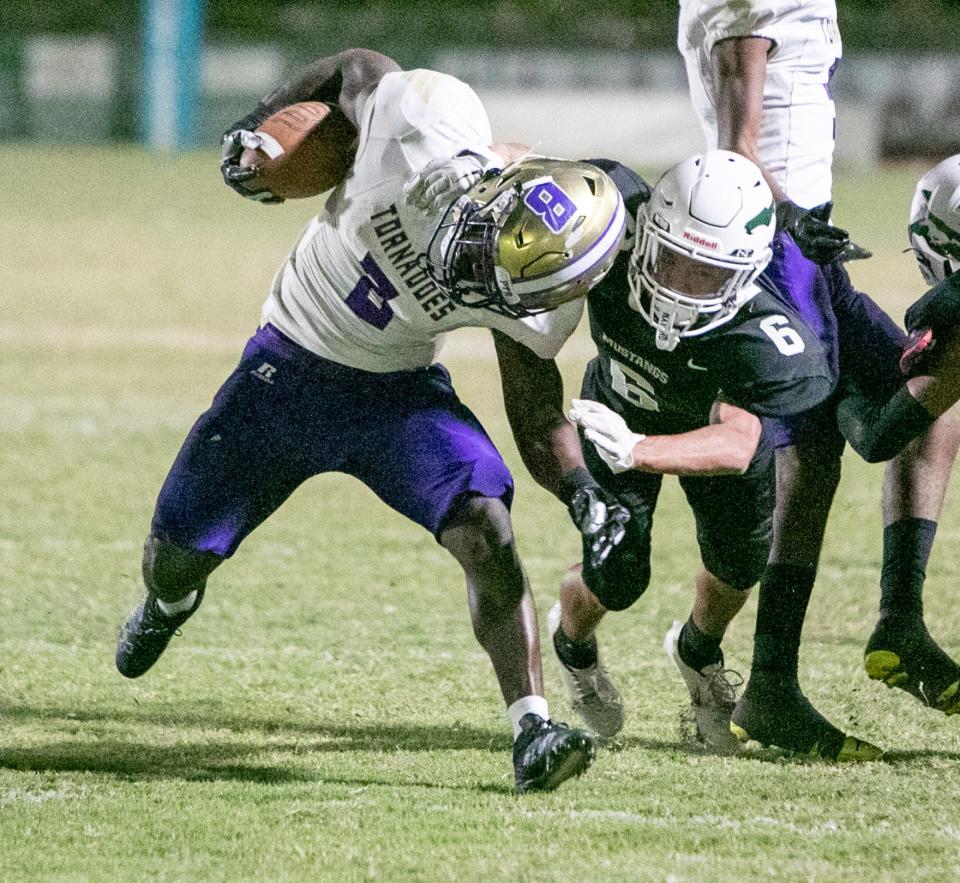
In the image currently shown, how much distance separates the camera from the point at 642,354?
13.8 ft

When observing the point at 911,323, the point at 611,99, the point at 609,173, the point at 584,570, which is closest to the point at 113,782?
the point at 584,570

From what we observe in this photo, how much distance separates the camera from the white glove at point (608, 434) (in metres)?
3.81

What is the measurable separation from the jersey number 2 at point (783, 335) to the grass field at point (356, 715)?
1.10 meters

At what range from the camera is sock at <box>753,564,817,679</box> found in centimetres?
461

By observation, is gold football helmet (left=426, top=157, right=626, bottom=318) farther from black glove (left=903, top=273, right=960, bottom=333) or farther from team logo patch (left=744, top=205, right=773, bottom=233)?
black glove (left=903, top=273, right=960, bottom=333)

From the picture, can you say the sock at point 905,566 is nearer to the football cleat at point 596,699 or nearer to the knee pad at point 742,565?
the knee pad at point 742,565

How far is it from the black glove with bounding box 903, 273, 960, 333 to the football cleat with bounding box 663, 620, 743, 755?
45.1 inches

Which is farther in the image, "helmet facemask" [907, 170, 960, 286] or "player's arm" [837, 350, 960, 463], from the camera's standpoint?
"helmet facemask" [907, 170, 960, 286]

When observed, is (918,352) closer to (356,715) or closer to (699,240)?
(699,240)

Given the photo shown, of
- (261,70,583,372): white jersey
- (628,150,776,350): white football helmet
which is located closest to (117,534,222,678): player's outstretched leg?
(261,70,583,372): white jersey

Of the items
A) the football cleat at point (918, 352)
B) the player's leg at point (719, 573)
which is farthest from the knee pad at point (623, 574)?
the football cleat at point (918, 352)

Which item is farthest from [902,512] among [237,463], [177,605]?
[177,605]

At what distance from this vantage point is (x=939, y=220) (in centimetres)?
455

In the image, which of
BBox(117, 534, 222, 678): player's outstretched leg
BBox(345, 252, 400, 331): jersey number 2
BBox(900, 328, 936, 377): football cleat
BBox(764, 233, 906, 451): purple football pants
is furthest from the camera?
BBox(117, 534, 222, 678): player's outstretched leg
